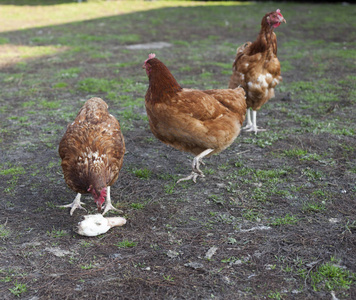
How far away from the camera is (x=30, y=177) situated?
4.54m

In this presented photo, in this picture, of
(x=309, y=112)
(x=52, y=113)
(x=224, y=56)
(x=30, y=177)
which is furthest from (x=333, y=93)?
(x=30, y=177)

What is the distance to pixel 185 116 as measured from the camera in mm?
4117

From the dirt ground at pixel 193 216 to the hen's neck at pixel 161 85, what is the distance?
3.39ft

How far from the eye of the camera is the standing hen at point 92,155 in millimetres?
3486

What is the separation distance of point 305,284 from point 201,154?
1.95 m

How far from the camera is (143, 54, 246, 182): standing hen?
4.12 m

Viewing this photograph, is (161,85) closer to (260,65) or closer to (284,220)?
(284,220)

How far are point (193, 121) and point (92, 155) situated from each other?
118cm

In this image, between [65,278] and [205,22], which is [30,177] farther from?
[205,22]

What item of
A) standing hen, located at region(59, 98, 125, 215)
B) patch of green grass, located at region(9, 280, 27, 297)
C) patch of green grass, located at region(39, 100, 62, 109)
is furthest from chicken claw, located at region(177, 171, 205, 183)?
patch of green grass, located at region(39, 100, 62, 109)

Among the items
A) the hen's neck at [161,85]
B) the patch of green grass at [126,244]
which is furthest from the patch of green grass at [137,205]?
the hen's neck at [161,85]

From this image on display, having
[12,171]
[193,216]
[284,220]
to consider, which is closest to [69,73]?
[12,171]

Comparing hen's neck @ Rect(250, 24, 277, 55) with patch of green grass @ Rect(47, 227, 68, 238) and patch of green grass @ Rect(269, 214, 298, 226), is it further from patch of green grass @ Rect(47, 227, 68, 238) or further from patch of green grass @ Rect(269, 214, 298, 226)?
patch of green grass @ Rect(47, 227, 68, 238)

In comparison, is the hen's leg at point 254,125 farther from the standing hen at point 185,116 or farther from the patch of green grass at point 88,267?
the patch of green grass at point 88,267
